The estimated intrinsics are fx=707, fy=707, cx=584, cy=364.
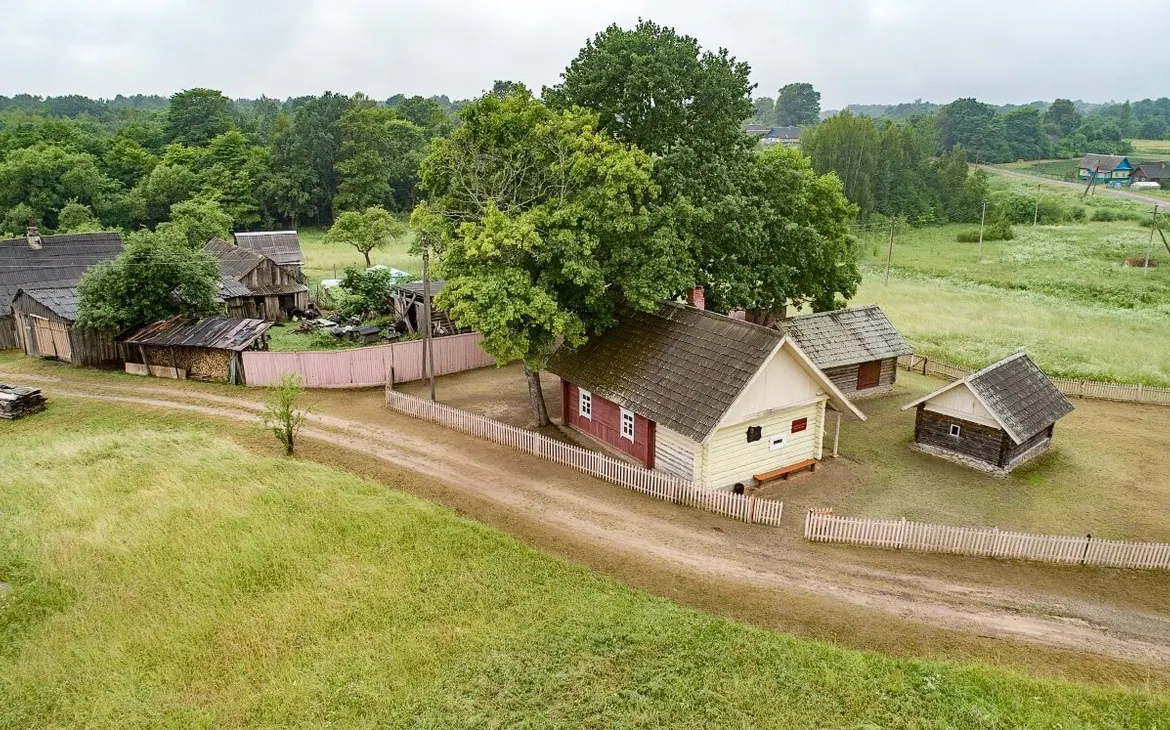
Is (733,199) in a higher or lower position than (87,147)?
lower

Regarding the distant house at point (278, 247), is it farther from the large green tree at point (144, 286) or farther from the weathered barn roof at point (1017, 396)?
the weathered barn roof at point (1017, 396)

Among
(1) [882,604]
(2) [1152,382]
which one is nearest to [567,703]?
(1) [882,604]

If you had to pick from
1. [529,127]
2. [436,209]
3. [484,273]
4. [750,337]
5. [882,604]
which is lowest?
[882,604]

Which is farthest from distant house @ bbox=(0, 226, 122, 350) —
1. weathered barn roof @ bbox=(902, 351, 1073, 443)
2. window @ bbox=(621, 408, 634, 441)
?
weathered barn roof @ bbox=(902, 351, 1073, 443)

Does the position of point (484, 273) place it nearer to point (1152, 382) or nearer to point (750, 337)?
point (750, 337)

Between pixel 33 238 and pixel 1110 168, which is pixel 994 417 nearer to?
pixel 33 238

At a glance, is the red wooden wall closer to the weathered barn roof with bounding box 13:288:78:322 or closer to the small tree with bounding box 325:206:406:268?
the weathered barn roof with bounding box 13:288:78:322

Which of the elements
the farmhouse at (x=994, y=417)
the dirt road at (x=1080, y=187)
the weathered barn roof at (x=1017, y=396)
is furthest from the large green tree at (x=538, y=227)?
the dirt road at (x=1080, y=187)
